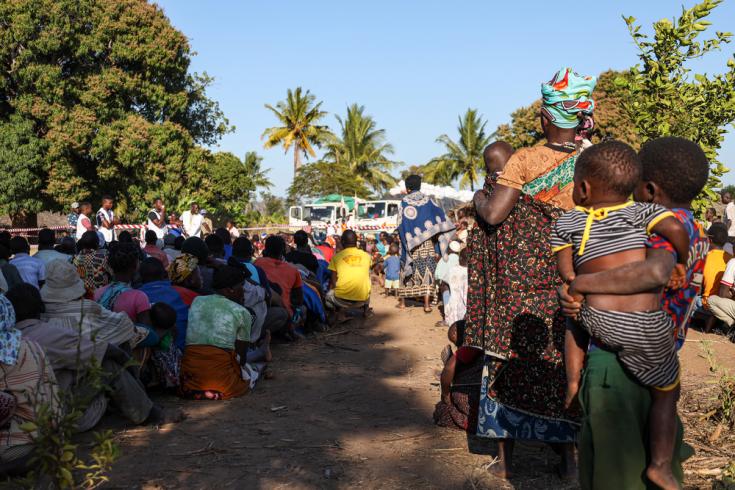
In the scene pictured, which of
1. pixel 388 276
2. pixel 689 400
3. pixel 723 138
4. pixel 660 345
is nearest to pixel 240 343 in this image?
pixel 689 400

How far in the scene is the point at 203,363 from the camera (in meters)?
5.70

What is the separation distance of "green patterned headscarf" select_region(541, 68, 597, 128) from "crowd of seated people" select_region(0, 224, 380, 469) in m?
2.54

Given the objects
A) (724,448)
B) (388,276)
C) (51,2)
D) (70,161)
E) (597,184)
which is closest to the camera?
(597,184)

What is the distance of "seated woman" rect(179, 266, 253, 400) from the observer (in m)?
5.72

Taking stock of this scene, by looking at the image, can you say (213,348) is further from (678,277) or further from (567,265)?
(678,277)

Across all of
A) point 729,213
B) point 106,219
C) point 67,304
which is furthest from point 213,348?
point 729,213

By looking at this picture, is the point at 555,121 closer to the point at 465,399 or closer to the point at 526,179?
the point at 526,179

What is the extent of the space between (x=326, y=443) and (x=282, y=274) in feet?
13.7

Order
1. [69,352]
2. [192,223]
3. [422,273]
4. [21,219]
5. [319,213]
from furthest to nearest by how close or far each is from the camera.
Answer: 1. [319,213]
2. [21,219]
3. [192,223]
4. [422,273]
5. [69,352]

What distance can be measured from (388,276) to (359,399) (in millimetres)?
8058

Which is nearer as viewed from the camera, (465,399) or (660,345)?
(660,345)

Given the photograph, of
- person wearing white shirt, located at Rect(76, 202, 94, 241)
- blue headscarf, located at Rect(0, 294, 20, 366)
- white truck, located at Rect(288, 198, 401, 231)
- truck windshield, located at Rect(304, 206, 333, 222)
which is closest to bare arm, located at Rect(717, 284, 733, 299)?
blue headscarf, located at Rect(0, 294, 20, 366)

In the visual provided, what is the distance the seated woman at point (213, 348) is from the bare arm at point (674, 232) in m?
3.94

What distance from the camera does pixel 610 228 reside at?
2.63 meters
